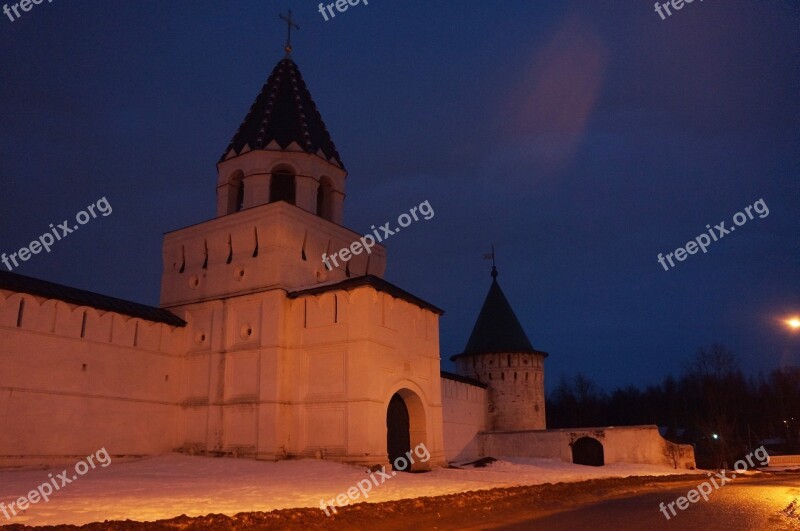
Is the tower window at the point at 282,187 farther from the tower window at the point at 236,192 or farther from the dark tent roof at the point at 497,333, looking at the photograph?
the dark tent roof at the point at 497,333

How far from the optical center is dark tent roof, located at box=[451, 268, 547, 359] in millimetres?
33250

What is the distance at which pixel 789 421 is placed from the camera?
46.2 m

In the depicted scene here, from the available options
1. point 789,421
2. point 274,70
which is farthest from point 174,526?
point 789,421

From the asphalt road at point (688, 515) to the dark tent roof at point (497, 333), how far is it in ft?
63.0

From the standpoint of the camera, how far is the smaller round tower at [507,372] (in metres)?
32.1

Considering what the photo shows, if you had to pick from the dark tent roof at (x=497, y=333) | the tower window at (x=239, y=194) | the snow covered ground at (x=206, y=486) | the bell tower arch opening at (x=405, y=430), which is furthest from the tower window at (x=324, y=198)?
the dark tent roof at (x=497, y=333)

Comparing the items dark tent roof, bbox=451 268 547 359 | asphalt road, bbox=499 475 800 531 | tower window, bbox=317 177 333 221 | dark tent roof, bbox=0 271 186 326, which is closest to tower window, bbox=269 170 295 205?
tower window, bbox=317 177 333 221

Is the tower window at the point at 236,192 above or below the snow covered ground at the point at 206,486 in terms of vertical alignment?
above

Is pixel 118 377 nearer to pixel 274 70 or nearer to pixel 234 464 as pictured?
Result: pixel 234 464

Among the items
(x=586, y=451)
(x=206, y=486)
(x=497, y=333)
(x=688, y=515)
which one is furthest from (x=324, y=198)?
(x=688, y=515)

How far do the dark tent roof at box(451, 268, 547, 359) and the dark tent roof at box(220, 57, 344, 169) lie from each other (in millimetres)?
14161

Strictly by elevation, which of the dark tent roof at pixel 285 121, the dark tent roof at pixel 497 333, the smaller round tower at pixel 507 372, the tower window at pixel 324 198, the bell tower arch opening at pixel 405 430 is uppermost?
the dark tent roof at pixel 285 121

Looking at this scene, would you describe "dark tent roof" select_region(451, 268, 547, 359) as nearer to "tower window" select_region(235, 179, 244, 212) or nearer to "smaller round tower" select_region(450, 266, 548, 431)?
"smaller round tower" select_region(450, 266, 548, 431)

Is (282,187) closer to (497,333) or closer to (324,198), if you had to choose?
(324,198)
